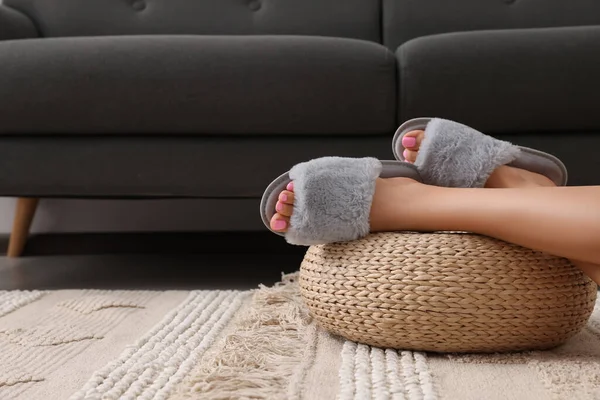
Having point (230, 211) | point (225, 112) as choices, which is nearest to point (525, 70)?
point (225, 112)

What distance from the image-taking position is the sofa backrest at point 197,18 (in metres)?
1.80

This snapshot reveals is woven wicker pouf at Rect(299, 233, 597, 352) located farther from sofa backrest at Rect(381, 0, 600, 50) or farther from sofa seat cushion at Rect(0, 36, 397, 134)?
sofa backrest at Rect(381, 0, 600, 50)

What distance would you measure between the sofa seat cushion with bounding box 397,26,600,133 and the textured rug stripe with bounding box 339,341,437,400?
0.62 m

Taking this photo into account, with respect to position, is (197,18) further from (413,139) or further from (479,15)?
(413,139)

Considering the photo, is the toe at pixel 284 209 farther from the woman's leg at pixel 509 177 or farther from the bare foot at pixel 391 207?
the woman's leg at pixel 509 177

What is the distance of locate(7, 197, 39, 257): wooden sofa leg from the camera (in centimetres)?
169

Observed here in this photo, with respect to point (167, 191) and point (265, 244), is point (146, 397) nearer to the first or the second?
point (167, 191)

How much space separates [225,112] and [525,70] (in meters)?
0.59

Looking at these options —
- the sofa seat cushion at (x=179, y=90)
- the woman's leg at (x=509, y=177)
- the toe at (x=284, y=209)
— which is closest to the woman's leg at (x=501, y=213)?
the toe at (x=284, y=209)

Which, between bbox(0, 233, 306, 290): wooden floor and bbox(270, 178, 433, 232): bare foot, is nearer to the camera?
bbox(270, 178, 433, 232): bare foot

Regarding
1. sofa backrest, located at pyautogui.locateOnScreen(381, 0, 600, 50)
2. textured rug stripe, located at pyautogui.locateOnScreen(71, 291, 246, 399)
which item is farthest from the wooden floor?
sofa backrest, located at pyautogui.locateOnScreen(381, 0, 600, 50)

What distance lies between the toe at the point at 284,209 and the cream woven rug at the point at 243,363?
6.2 inches

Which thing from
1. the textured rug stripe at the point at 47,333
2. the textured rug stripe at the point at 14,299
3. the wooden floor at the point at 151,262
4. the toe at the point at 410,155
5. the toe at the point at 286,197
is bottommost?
the wooden floor at the point at 151,262

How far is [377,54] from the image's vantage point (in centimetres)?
122
